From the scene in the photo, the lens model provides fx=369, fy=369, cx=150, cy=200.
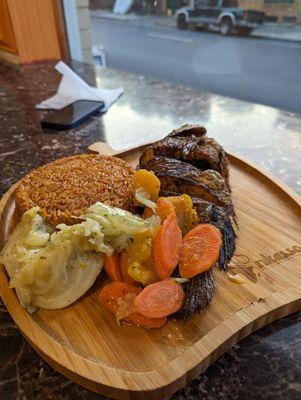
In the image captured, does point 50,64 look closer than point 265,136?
No

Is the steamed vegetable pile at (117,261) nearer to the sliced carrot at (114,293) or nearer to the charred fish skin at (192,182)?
the sliced carrot at (114,293)

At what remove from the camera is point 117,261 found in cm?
99

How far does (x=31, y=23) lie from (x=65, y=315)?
2.84m

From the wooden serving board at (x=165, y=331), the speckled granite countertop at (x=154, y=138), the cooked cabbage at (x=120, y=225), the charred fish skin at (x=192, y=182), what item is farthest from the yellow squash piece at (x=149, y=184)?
the speckled granite countertop at (x=154, y=138)

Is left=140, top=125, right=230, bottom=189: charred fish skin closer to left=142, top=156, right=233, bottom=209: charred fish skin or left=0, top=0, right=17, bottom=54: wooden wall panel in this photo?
A: left=142, top=156, right=233, bottom=209: charred fish skin

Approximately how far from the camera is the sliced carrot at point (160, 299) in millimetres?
871

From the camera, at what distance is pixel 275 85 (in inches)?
104

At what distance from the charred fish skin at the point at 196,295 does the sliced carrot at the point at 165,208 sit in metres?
0.19

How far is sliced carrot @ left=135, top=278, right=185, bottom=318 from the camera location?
0.87m

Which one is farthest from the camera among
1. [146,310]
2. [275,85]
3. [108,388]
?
[275,85]

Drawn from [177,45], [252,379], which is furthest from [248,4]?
[252,379]

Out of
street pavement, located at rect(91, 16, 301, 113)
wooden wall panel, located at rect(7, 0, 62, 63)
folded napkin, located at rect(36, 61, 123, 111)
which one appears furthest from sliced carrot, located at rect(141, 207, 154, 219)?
wooden wall panel, located at rect(7, 0, 62, 63)

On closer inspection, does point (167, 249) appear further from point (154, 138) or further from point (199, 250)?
point (154, 138)

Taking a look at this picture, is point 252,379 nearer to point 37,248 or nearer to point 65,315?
point 65,315
